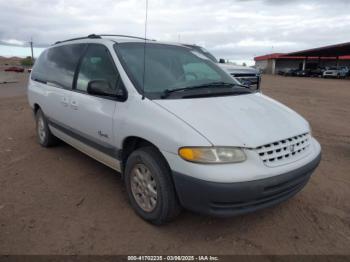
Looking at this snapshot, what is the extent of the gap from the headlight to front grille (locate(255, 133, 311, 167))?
0.20m

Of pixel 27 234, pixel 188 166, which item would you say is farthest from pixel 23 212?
pixel 188 166

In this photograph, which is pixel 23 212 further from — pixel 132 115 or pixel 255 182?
pixel 255 182

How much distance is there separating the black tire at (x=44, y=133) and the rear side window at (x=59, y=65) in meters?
0.63

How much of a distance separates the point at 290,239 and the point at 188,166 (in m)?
1.25

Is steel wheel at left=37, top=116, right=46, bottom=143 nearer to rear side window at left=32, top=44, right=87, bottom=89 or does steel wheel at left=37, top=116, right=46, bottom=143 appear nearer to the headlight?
rear side window at left=32, top=44, right=87, bottom=89

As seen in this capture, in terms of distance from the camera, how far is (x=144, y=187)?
10.6 feet

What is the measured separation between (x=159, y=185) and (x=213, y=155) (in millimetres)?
606

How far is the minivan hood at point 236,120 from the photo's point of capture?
9.07 feet

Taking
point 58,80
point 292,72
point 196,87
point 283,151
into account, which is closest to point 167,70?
point 196,87

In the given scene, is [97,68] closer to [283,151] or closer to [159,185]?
[159,185]

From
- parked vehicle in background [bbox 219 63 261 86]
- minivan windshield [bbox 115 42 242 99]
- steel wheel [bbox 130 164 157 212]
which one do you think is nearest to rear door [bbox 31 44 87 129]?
minivan windshield [bbox 115 42 242 99]

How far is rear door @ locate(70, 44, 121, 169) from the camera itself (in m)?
3.59

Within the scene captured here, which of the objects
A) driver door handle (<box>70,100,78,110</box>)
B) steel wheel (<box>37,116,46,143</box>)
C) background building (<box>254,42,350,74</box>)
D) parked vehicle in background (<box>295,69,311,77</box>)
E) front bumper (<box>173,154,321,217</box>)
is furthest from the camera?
background building (<box>254,42,350,74</box>)

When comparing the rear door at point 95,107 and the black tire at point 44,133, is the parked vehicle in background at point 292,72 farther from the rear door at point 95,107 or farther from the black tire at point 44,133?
the rear door at point 95,107
